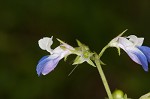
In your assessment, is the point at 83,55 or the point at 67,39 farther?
the point at 67,39

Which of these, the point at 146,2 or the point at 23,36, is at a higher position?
the point at 23,36

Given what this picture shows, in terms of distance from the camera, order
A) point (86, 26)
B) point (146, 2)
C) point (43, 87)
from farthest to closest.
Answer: point (146, 2) → point (86, 26) → point (43, 87)

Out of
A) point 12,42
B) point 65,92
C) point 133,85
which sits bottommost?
point 133,85

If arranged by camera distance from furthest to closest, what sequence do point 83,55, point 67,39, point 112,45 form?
point 67,39
point 112,45
point 83,55

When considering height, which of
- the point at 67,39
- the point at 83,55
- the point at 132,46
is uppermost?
the point at 67,39

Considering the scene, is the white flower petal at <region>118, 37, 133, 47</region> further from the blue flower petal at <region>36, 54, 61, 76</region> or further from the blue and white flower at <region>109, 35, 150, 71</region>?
the blue flower petal at <region>36, 54, 61, 76</region>

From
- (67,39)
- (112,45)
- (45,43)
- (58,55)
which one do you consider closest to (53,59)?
(58,55)

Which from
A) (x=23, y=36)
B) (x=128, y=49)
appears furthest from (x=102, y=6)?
(x=128, y=49)

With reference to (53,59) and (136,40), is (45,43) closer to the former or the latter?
(53,59)

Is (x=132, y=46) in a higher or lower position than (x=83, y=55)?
lower

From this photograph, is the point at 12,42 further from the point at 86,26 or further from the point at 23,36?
the point at 86,26
